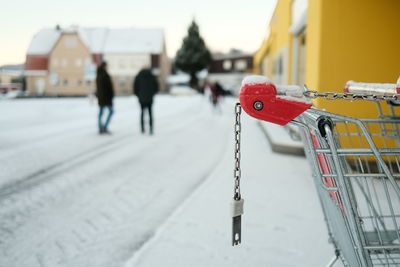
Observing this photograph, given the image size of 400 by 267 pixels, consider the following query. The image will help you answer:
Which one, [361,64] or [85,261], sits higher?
[361,64]

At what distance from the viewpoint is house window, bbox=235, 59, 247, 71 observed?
62522 millimetres

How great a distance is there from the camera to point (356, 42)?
450 centimetres

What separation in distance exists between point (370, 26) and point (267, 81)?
369 centimetres

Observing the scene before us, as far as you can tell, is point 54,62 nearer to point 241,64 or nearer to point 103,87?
point 241,64

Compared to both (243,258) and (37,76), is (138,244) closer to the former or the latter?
(243,258)

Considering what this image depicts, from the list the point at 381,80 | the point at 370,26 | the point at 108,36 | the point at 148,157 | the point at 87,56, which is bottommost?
the point at 148,157

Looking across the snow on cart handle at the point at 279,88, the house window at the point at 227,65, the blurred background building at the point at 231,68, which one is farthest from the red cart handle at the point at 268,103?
the house window at the point at 227,65

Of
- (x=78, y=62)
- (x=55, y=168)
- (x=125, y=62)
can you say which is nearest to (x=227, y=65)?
(x=125, y=62)

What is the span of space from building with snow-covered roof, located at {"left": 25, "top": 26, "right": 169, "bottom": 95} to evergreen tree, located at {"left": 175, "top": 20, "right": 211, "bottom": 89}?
2933 mm

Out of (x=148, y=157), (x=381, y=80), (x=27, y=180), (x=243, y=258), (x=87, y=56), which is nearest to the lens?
(x=243, y=258)

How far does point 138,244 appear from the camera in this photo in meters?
2.82

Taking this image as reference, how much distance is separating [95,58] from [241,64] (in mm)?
25493

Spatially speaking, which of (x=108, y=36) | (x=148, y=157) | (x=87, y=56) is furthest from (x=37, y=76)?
(x=148, y=157)

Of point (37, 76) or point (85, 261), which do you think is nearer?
point (85, 261)
